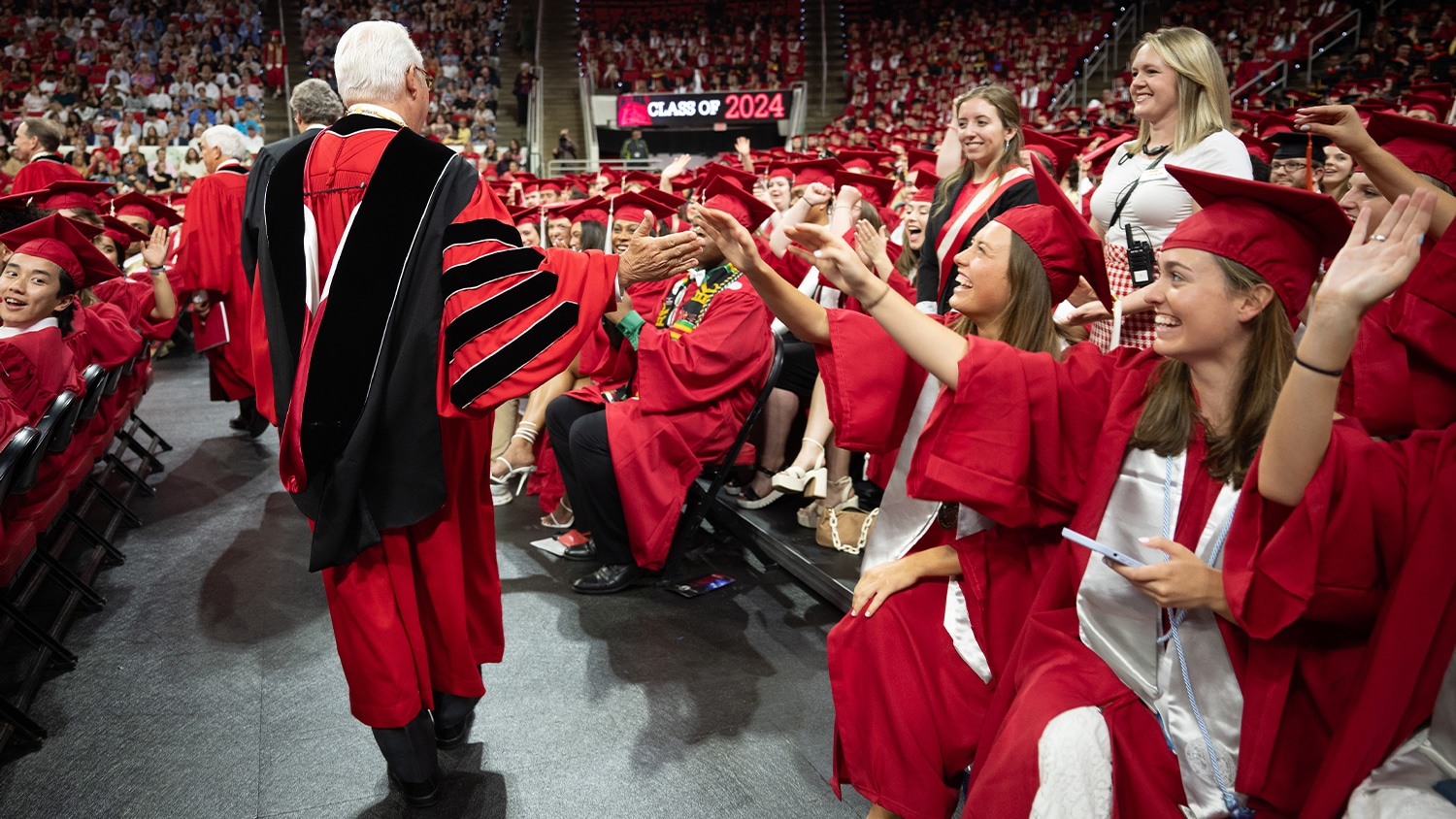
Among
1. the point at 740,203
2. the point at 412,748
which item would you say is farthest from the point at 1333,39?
the point at 412,748

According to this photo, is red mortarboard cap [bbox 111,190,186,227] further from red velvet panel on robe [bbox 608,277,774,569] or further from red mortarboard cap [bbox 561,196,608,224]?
red velvet panel on robe [bbox 608,277,774,569]

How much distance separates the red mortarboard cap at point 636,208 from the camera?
438 cm

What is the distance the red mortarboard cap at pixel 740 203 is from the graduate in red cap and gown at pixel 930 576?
1.66 metres

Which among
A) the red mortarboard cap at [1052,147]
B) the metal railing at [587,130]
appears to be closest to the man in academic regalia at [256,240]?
the red mortarboard cap at [1052,147]

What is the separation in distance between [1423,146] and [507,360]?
198cm

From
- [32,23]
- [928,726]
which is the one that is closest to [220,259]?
[928,726]

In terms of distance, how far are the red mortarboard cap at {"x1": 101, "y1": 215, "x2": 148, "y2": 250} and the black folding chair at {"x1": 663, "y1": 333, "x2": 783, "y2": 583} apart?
314 centimetres

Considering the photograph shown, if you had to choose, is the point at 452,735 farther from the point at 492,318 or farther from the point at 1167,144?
the point at 1167,144

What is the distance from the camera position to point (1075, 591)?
177 cm

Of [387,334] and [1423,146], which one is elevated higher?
[1423,146]

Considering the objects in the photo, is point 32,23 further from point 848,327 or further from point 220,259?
point 848,327

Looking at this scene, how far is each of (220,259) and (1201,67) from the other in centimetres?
411

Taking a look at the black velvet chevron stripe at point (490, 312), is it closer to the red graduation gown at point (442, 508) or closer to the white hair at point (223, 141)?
the red graduation gown at point (442, 508)

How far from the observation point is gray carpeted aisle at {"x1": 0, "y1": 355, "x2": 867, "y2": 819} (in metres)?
2.38
